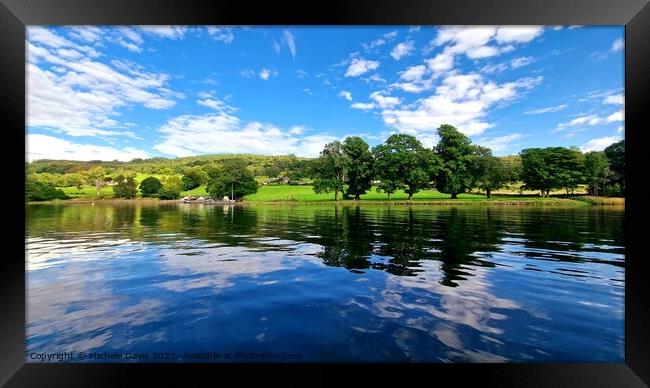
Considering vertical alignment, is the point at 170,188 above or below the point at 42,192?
above

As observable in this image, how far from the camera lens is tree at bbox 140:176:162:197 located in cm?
7969

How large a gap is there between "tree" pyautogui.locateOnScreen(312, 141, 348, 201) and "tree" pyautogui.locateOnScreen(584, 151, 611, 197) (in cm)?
4188

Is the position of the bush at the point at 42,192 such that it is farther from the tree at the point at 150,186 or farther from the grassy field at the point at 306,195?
the tree at the point at 150,186

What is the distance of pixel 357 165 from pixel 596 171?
39800 millimetres

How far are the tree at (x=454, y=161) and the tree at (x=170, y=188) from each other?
225ft

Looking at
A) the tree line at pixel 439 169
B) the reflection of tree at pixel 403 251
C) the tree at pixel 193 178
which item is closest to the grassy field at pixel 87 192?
the tree line at pixel 439 169

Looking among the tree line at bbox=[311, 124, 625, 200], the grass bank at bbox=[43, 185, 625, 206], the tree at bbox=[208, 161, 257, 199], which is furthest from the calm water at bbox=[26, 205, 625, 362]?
the tree at bbox=[208, 161, 257, 199]

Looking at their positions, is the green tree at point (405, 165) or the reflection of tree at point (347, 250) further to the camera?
the green tree at point (405, 165)

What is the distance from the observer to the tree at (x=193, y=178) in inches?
3565

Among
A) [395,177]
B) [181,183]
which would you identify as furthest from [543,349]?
[181,183]

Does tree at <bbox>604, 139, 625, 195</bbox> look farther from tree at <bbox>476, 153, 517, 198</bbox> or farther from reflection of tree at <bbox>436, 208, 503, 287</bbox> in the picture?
reflection of tree at <bbox>436, 208, 503, 287</bbox>

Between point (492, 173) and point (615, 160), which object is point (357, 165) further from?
point (615, 160)

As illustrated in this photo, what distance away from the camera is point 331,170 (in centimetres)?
6050
